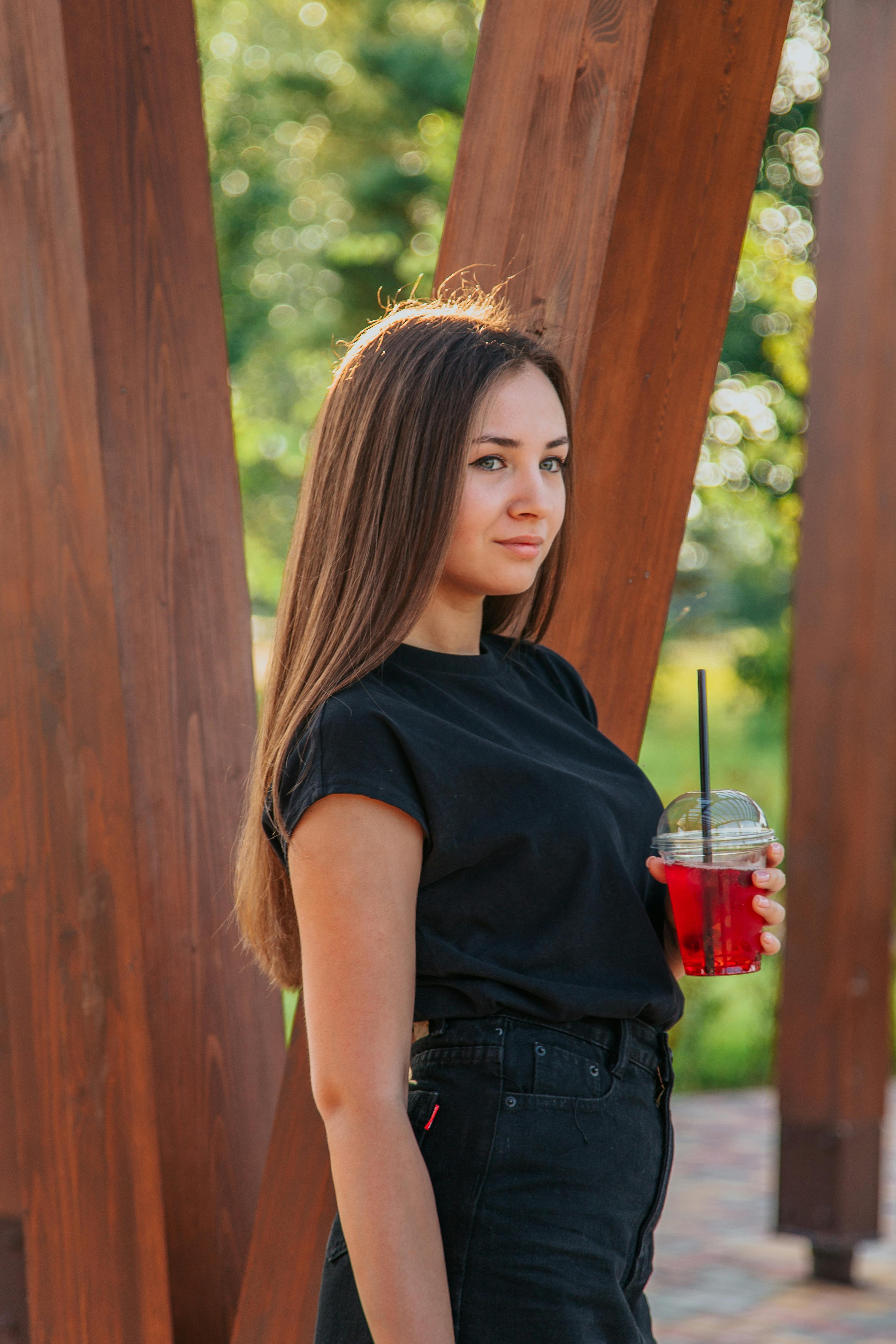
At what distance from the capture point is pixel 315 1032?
4.07ft

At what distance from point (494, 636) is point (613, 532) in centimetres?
34

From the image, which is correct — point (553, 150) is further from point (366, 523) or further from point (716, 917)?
point (716, 917)

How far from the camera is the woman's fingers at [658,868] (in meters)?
1.39

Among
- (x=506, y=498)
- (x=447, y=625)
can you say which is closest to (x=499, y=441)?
(x=506, y=498)

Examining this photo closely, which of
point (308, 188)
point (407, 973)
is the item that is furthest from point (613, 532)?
point (308, 188)

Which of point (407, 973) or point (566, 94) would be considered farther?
point (566, 94)

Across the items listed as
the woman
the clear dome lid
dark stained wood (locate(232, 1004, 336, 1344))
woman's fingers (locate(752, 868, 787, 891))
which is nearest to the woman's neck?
the woman

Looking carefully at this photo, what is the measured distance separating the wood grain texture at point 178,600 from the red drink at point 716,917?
83 cm

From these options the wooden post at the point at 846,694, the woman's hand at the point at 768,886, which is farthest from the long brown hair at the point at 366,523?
the wooden post at the point at 846,694

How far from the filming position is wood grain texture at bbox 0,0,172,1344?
73.7 inches

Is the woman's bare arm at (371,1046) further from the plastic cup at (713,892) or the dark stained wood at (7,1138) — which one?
the dark stained wood at (7,1138)

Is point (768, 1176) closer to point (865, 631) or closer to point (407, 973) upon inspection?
point (865, 631)

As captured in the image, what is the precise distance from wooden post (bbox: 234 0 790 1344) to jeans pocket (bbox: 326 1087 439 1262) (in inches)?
16.6

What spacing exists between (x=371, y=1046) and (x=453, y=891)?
17 cm
